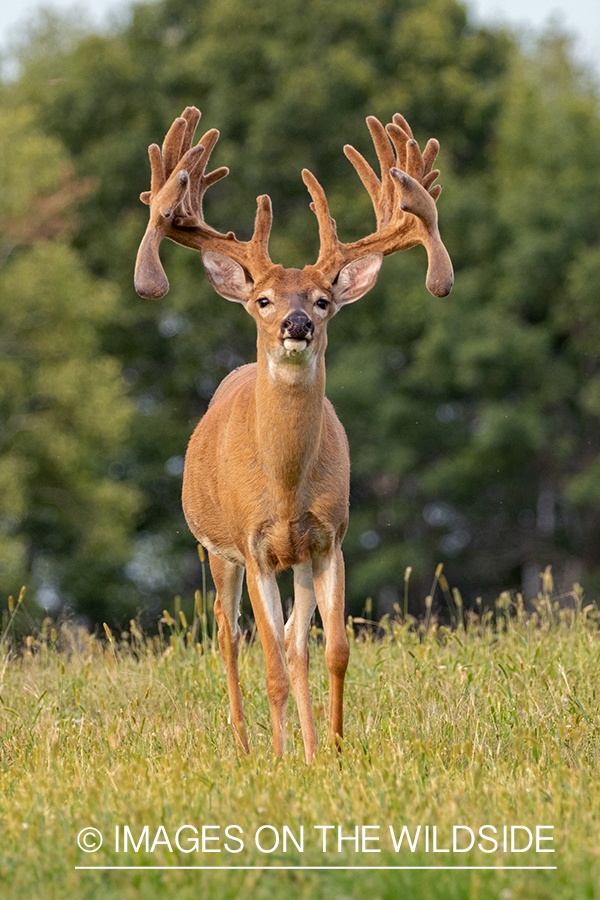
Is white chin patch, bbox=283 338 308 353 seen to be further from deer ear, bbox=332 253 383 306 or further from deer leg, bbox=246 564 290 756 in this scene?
deer leg, bbox=246 564 290 756

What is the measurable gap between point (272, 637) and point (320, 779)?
1037 millimetres

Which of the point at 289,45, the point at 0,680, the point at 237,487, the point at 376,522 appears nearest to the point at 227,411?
the point at 237,487

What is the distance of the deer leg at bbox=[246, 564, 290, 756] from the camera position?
16.5ft

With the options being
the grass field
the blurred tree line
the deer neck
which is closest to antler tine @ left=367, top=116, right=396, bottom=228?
the deer neck

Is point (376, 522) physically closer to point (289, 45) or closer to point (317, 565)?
point (289, 45)

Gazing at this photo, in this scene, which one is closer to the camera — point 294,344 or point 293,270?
point 294,344

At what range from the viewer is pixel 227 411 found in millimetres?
5727

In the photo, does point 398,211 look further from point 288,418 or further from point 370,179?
point 288,418

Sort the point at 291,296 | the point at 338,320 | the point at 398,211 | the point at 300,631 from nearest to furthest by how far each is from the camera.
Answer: the point at 291,296
the point at 300,631
the point at 398,211
the point at 338,320

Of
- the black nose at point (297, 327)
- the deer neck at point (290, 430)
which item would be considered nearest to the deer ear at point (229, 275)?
the deer neck at point (290, 430)

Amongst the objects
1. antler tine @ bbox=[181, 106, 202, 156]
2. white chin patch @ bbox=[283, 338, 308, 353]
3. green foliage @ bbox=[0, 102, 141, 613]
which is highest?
green foliage @ bbox=[0, 102, 141, 613]

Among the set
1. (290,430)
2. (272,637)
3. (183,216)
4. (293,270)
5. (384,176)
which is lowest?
(272,637)

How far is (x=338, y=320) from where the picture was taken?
21844mm

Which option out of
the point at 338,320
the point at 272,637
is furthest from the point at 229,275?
the point at 338,320
